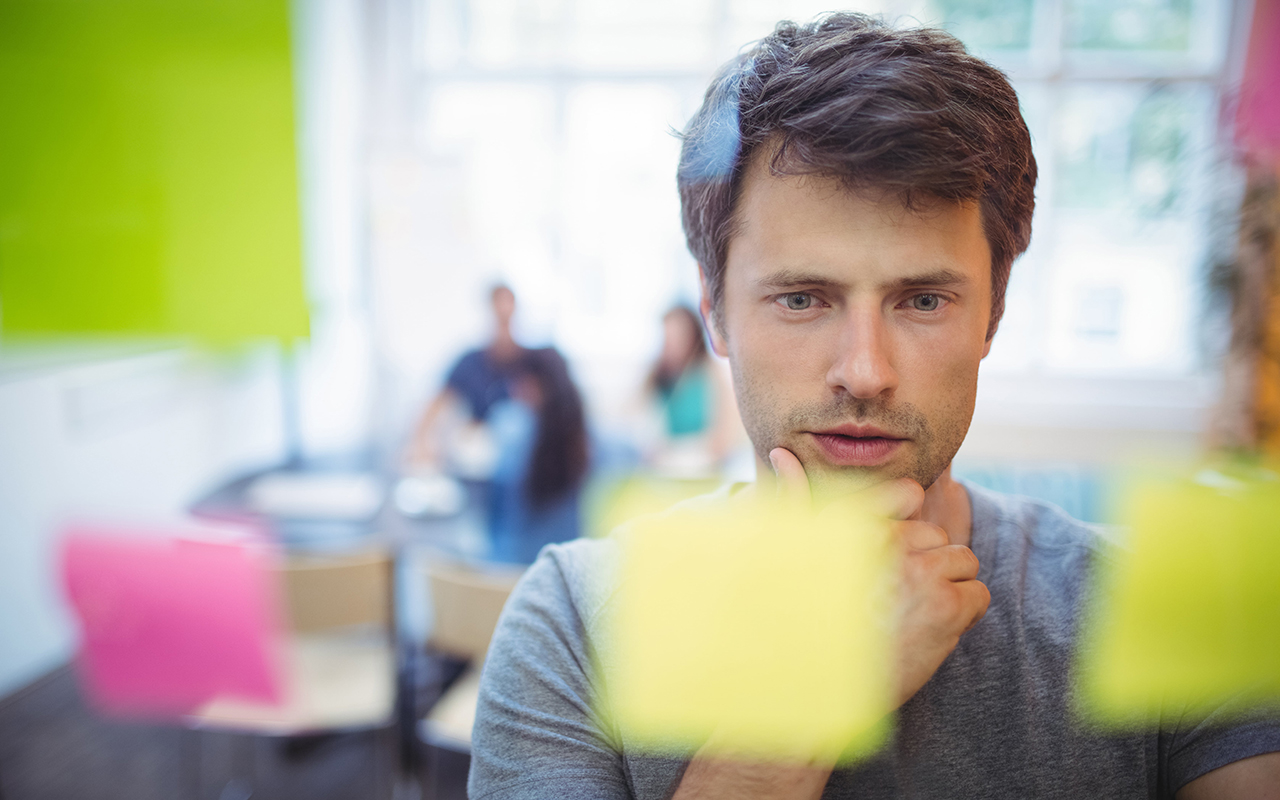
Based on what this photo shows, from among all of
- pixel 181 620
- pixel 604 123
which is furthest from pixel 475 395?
pixel 604 123

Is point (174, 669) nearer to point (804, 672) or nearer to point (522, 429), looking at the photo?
point (522, 429)

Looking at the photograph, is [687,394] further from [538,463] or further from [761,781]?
[761,781]

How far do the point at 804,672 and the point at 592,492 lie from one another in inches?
60.8

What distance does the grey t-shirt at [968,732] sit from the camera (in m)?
0.67

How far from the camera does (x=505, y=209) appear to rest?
4.67 metres

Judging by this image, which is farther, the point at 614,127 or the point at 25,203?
the point at 614,127

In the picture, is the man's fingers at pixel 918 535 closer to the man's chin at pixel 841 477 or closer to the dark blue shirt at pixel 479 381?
the man's chin at pixel 841 477

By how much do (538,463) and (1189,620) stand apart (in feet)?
5.30

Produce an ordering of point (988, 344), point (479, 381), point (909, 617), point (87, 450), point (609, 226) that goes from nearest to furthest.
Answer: point (909, 617)
point (988, 344)
point (479, 381)
point (87, 450)
point (609, 226)

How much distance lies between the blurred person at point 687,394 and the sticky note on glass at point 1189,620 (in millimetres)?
2244

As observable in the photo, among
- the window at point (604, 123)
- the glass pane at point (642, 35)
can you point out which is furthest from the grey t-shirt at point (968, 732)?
the glass pane at point (642, 35)

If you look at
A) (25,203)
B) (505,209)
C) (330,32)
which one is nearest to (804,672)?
(25,203)

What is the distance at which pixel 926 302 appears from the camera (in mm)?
619

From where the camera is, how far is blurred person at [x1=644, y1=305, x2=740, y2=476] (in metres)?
3.04
